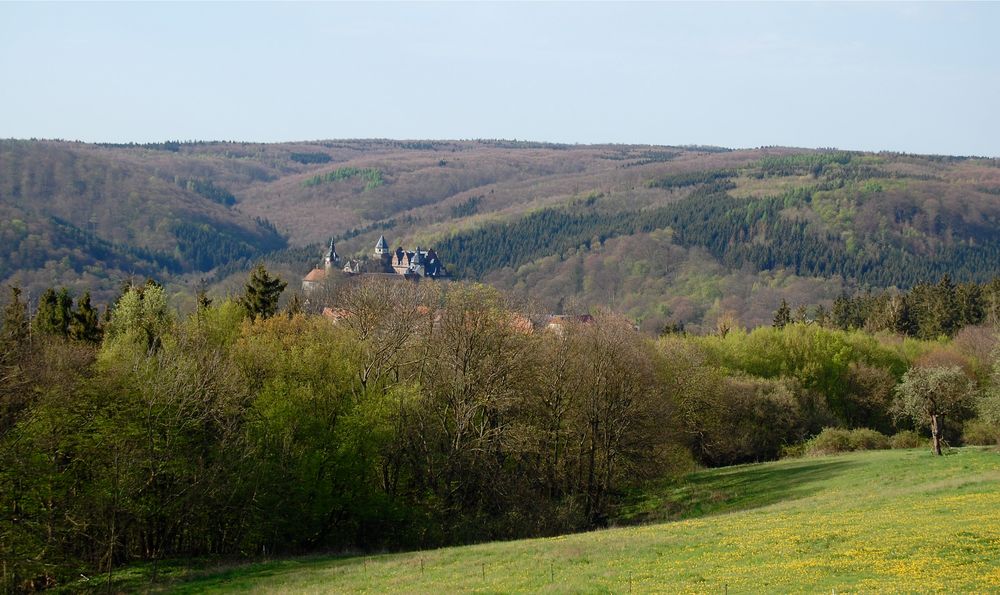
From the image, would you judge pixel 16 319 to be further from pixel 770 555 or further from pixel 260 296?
pixel 770 555

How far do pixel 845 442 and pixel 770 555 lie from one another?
41.9 meters

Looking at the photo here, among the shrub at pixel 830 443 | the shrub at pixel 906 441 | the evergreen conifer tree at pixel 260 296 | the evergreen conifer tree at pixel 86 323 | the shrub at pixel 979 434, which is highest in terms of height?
the evergreen conifer tree at pixel 260 296

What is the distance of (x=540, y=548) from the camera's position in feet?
108

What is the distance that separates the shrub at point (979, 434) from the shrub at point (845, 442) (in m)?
5.17

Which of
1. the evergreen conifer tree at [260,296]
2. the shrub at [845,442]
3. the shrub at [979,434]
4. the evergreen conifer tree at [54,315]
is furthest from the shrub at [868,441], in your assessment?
the evergreen conifer tree at [54,315]

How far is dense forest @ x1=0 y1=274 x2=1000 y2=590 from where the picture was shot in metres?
35.3

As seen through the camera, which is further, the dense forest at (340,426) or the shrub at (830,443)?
the shrub at (830,443)

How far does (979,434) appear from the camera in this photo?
62.3 m

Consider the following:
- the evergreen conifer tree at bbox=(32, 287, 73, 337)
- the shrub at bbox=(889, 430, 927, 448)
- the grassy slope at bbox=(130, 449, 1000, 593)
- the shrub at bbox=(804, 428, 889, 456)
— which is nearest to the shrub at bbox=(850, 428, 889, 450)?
the shrub at bbox=(804, 428, 889, 456)

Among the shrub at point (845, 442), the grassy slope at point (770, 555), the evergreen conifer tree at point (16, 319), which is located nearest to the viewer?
the grassy slope at point (770, 555)

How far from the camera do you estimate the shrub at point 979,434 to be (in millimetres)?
60316

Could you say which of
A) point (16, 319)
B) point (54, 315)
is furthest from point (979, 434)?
point (54, 315)

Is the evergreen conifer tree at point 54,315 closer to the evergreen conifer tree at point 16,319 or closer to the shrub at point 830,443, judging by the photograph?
the evergreen conifer tree at point 16,319

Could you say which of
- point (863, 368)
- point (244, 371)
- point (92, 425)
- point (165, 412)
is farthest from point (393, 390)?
point (863, 368)
